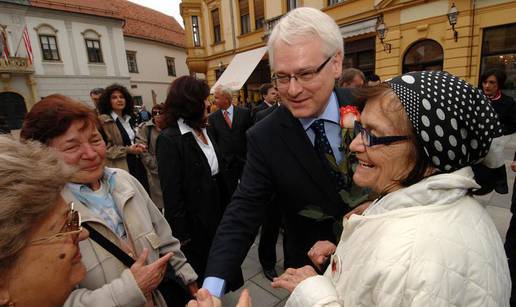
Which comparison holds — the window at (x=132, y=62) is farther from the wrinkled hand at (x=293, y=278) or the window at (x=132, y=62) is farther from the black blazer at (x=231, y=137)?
the wrinkled hand at (x=293, y=278)

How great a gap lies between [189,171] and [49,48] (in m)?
24.9

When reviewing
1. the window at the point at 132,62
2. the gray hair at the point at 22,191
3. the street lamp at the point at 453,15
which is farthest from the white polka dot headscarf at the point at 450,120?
the window at the point at 132,62

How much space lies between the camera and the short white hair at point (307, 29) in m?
1.42

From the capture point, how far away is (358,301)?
851 mm

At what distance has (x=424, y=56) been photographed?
31.3 ft

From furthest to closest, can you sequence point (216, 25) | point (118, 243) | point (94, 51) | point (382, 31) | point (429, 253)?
1. point (94, 51)
2. point (216, 25)
3. point (382, 31)
4. point (118, 243)
5. point (429, 253)

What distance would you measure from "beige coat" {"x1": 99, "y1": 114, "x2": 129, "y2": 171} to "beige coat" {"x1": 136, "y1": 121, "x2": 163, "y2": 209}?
Result: 25 centimetres

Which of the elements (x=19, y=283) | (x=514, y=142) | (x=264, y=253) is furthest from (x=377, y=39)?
(x=19, y=283)

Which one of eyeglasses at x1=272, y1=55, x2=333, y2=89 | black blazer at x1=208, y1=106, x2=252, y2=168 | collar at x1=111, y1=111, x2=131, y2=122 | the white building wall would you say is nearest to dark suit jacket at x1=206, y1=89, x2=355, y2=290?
eyeglasses at x1=272, y1=55, x2=333, y2=89

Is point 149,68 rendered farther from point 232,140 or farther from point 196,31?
point 232,140

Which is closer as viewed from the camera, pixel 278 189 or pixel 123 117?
pixel 278 189

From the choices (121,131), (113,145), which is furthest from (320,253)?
(121,131)

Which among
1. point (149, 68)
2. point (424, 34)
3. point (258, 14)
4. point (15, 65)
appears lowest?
point (424, 34)

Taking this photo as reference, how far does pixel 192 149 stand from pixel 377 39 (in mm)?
10054
